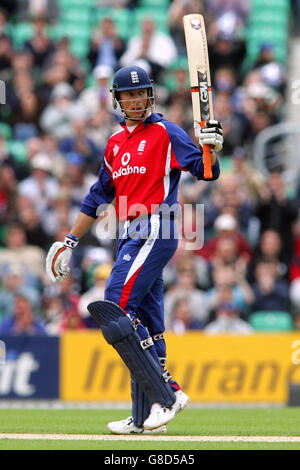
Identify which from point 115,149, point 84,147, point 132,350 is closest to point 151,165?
point 115,149

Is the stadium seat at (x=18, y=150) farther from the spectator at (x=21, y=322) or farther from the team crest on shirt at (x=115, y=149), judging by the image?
the team crest on shirt at (x=115, y=149)

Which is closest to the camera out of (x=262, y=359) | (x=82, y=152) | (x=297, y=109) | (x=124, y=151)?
(x=124, y=151)

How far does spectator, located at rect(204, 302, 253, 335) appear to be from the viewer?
39.1 ft

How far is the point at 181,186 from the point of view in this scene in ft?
43.1

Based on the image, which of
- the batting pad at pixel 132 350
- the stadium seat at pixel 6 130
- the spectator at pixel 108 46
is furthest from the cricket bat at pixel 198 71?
the spectator at pixel 108 46

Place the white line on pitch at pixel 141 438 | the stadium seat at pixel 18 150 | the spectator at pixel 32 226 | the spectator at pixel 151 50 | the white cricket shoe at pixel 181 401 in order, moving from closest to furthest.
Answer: the white line on pitch at pixel 141 438 → the white cricket shoe at pixel 181 401 → the spectator at pixel 32 226 → the stadium seat at pixel 18 150 → the spectator at pixel 151 50

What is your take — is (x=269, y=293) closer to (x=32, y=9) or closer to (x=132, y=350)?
(x=132, y=350)

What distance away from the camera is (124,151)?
6.76 meters

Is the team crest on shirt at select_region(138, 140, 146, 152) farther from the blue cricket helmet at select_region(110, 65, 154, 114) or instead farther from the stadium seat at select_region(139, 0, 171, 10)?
the stadium seat at select_region(139, 0, 171, 10)

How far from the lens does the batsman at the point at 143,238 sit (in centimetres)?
634

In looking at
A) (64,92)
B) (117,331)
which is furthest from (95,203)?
(64,92)

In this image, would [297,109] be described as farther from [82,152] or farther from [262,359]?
[262,359]

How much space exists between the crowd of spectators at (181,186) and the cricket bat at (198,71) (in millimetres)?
5219

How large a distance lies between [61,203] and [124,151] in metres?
6.28
